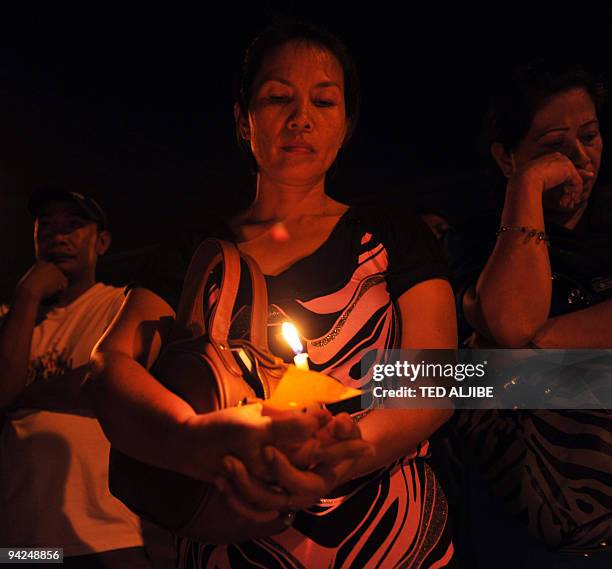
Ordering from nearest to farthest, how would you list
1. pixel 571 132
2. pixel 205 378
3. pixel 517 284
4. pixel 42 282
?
pixel 205 378, pixel 517 284, pixel 571 132, pixel 42 282

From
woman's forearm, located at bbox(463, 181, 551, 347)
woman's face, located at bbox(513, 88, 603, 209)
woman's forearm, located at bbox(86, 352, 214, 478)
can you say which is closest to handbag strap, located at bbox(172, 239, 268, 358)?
woman's forearm, located at bbox(86, 352, 214, 478)

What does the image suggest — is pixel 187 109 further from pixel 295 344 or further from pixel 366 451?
pixel 366 451

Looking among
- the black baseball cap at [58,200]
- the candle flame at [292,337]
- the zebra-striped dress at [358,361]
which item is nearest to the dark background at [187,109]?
the black baseball cap at [58,200]

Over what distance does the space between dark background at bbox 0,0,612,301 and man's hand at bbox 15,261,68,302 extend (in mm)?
293

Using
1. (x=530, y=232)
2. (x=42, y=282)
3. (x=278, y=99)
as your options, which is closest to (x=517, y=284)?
(x=530, y=232)

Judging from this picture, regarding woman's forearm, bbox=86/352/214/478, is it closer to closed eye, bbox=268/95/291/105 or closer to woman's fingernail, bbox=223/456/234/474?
woman's fingernail, bbox=223/456/234/474

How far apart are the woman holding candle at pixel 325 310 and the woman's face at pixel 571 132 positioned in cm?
41

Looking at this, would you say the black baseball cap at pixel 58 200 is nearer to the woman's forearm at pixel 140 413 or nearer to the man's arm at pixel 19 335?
the man's arm at pixel 19 335

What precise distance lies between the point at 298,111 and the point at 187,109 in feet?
3.57

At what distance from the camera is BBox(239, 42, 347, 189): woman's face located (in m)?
1.59

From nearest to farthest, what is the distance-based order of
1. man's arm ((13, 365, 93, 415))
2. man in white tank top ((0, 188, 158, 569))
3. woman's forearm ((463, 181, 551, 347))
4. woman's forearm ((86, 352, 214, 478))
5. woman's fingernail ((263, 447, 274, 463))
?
woman's fingernail ((263, 447, 274, 463)) < woman's forearm ((86, 352, 214, 478)) < woman's forearm ((463, 181, 551, 347)) < man in white tank top ((0, 188, 158, 569)) < man's arm ((13, 365, 93, 415))

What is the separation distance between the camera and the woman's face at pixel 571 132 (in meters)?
1.76

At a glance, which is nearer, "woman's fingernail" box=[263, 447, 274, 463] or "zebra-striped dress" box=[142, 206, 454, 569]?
"woman's fingernail" box=[263, 447, 274, 463]

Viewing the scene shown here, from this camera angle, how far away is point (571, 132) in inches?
69.4
